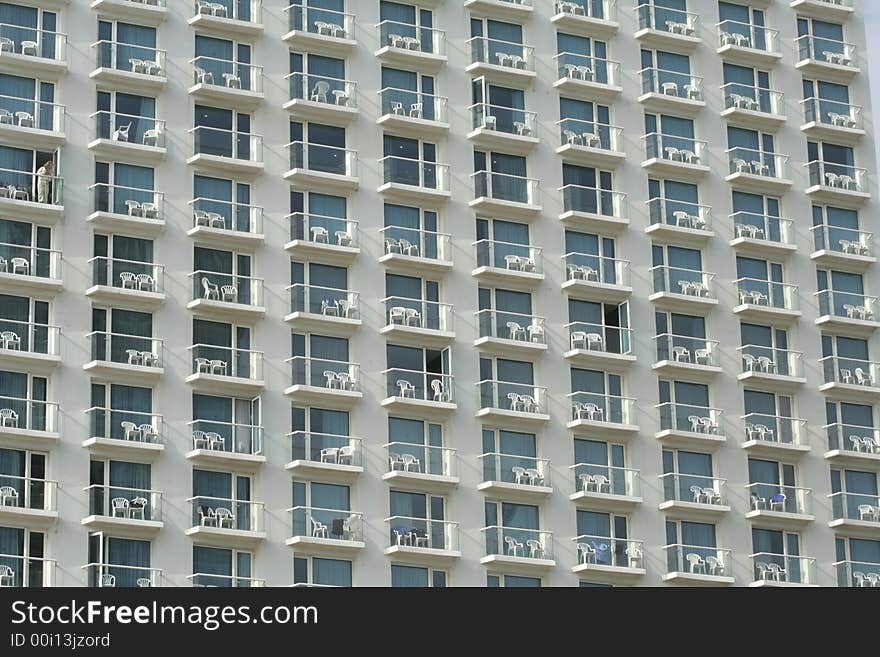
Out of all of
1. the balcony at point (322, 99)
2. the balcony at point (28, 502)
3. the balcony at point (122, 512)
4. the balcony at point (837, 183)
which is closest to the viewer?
the balcony at point (28, 502)

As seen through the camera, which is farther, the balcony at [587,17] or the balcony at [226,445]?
the balcony at [587,17]

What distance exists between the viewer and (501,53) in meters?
91.3

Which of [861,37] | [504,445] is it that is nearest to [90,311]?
[504,445]

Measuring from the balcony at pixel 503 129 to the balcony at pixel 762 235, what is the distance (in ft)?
27.8

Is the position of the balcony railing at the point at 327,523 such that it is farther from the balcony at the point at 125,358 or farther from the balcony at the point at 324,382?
the balcony at the point at 125,358

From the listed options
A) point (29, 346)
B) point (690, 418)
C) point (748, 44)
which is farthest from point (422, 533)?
point (748, 44)

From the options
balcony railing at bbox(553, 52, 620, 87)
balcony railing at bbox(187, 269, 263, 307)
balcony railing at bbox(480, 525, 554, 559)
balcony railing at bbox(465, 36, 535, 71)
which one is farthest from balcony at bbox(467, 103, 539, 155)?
balcony railing at bbox(480, 525, 554, 559)

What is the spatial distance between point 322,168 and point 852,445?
859 inches

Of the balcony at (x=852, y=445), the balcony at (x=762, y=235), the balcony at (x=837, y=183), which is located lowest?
the balcony at (x=852, y=445)

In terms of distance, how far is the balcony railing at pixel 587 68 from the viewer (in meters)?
92.1

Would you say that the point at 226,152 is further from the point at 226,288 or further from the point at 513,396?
the point at 513,396

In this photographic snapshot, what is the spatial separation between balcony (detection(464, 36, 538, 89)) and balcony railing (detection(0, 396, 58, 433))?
806 inches

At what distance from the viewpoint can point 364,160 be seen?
8788cm

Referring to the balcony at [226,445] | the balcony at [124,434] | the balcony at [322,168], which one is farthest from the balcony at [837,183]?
the balcony at [124,434]
